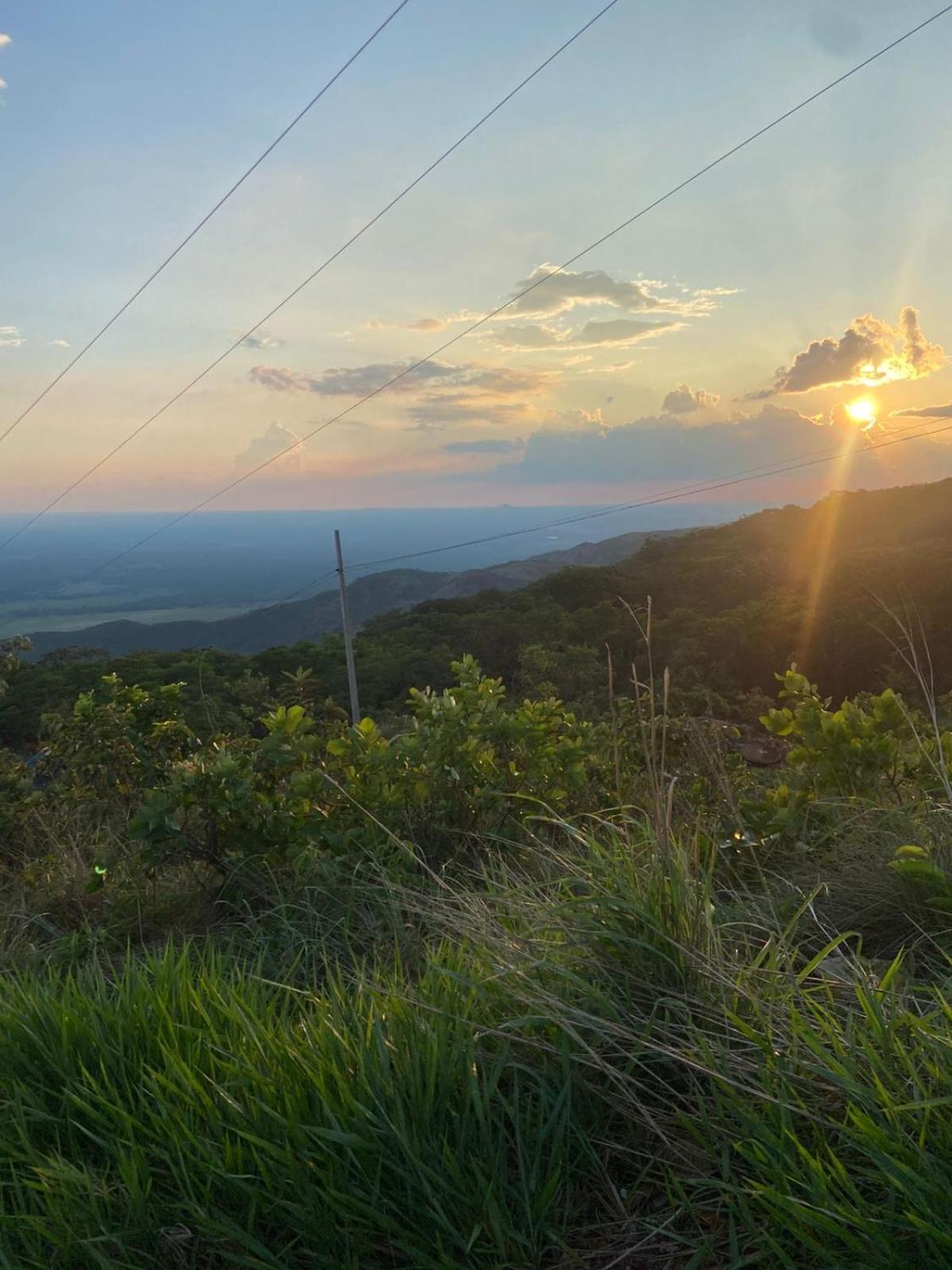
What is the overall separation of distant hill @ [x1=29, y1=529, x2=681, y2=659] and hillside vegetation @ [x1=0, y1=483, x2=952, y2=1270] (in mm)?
85355

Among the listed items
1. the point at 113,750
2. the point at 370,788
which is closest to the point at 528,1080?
the point at 370,788

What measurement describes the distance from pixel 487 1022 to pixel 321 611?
108481mm

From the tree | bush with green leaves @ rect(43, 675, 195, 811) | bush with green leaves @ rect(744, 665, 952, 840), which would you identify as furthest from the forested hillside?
bush with green leaves @ rect(744, 665, 952, 840)

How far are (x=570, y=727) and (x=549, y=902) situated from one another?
2.16m

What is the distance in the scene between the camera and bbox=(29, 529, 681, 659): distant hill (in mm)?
96875

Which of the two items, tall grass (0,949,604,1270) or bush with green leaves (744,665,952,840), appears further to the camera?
bush with green leaves (744,665,952,840)

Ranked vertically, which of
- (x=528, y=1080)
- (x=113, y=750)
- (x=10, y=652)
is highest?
(x=10, y=652)

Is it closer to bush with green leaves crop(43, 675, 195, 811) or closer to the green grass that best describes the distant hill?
bush with green leaves crop(43, 675, 195, 811)

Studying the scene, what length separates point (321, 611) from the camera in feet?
357

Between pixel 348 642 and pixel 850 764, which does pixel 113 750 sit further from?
pixel 348 642

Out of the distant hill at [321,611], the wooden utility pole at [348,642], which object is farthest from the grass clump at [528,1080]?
the distant hill at [321,611]

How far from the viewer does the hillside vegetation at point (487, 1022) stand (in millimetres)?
1629

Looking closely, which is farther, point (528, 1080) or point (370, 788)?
point (370, 788)

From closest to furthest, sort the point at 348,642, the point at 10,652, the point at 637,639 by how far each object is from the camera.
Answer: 1. the point at 10,652
2. the point at 348,642
3. the point at 637,639
